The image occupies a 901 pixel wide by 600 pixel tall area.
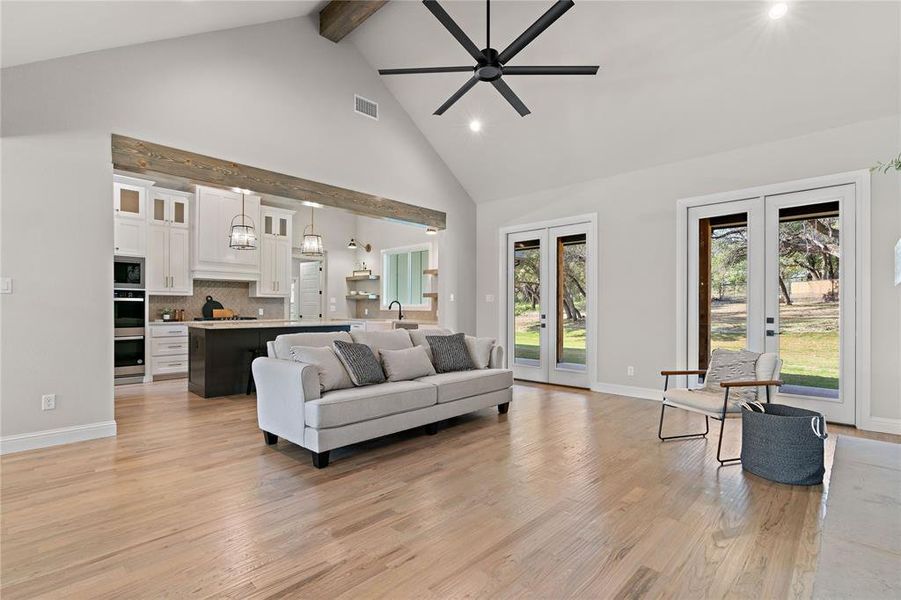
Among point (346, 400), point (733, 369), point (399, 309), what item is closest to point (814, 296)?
point (733, 369)

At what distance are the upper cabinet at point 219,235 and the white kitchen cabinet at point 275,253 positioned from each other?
19cm

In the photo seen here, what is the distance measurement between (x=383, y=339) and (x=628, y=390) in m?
3.26

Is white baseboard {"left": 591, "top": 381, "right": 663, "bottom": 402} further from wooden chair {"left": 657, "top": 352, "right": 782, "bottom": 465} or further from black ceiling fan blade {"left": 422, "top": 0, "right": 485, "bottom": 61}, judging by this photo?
black ceiling fan blade {"left": 422, "top": 0, "right": 485, "bottom": 61}

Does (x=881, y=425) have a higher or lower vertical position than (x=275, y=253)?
lower

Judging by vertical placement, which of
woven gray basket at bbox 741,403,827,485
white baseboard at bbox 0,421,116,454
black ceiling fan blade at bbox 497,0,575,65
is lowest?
white baseboard at bbox 0,421,116,454

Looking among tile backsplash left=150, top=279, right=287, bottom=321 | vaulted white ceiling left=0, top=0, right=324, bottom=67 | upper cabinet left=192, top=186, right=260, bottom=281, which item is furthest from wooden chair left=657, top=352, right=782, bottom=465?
tile backsplash left=150, top=279, right=287, bottom=321

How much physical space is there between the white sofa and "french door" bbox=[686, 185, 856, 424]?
275 cm

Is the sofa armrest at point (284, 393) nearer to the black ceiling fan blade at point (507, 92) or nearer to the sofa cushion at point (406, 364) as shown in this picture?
the sofa cushion at point (406, 364)

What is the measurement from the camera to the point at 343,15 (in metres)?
4.97

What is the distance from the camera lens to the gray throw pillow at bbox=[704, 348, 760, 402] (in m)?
3.75

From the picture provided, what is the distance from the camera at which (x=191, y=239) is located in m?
6.93

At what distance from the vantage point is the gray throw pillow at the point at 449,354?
14.6 feet

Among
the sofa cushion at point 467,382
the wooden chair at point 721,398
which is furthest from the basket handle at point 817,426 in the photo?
the sofa cushion at point 467,382

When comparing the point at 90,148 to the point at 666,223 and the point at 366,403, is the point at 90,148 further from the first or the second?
the point at 666,223
